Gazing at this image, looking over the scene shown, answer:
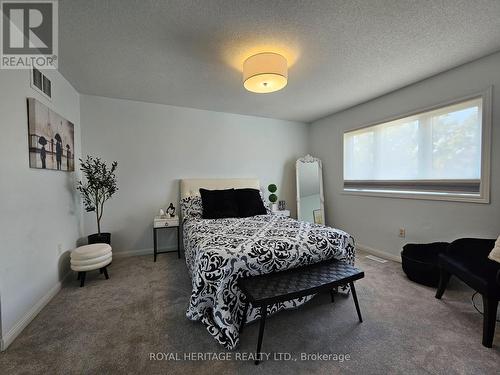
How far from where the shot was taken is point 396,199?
3016 mm

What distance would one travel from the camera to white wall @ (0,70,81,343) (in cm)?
158

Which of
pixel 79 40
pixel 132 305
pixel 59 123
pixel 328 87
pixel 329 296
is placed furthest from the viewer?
pixel 328 87

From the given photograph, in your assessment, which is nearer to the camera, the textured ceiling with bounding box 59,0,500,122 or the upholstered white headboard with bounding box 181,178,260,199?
the textured ceiling with bounding box 59,0,500,122

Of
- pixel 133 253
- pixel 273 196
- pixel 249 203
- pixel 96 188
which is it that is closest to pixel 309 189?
pixel 273 196

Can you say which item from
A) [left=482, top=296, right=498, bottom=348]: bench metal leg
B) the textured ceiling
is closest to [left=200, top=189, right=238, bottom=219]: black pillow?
the textured ceiling

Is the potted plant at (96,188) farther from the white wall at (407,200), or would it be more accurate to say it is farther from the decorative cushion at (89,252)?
the white wall at (407,200)

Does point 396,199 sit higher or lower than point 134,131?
lower

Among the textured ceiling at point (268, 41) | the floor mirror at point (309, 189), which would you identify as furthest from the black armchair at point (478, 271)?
the floor mirror at point (309, 189)

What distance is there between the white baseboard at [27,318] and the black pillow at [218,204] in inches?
66.9

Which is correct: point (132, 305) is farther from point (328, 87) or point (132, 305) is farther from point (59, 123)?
point (328, 87)

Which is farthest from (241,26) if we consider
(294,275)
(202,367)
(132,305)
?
(132,305)

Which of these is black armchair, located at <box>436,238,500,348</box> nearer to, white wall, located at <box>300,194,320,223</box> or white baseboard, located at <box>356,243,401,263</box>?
white baseboard, located at <box>356,243,401,263</box>

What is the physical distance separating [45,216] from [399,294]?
11.6 feet

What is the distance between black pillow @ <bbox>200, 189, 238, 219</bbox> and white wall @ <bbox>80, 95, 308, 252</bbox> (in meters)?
0.69
